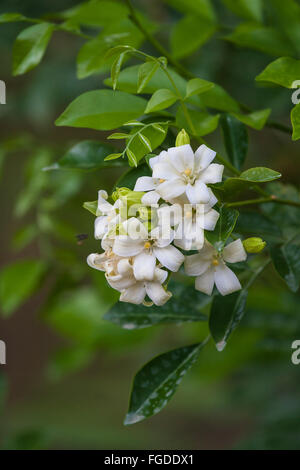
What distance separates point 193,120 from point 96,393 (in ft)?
5.95

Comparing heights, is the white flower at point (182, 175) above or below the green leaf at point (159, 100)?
below

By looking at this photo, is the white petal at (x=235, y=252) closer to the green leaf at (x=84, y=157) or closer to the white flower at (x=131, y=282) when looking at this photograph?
the white flower at (x=131, y=282)

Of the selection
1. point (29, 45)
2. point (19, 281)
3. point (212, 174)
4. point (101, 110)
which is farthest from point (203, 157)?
point (19, 281)

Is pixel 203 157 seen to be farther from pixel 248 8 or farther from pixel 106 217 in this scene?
pixel 248 8

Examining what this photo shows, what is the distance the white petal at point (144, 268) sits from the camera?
32 cm

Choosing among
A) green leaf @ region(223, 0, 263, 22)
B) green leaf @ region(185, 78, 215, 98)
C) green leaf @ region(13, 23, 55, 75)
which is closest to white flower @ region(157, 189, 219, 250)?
green leaf @ region(185, 78, 215, 98)

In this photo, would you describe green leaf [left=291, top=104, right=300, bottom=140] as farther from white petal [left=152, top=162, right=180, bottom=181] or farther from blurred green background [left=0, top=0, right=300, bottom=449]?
blurred green background [left=0, top=0, right=300, bottom=449]

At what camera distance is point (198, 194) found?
0.31 m

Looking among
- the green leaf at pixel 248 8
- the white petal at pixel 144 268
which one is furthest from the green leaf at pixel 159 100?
the green leaf at pixel 248 8

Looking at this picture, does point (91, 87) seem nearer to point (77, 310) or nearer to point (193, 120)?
point (77, 310)

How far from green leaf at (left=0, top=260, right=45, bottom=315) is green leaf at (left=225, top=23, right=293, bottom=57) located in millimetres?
432

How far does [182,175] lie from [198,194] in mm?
20

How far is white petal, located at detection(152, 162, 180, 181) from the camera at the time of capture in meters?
0.32

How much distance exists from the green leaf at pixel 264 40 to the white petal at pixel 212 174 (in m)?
0.27
